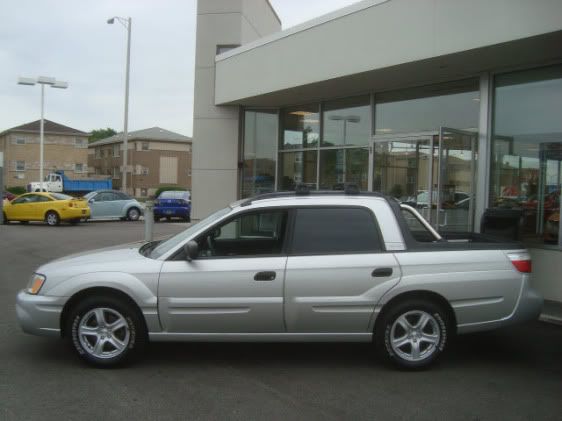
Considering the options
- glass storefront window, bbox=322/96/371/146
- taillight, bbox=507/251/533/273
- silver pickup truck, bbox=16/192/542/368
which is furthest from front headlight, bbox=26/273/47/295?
glass storefront window, bbox=322/96/371/146

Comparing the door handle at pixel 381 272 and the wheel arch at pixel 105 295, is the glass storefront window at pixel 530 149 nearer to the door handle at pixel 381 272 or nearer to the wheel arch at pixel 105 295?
the door handle at pixel 381 272

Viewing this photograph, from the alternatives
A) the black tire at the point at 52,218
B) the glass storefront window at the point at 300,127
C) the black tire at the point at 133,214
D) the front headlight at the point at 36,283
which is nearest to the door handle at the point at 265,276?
the front headlight at the point at 36,283

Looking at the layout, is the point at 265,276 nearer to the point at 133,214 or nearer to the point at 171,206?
the point at 171,206

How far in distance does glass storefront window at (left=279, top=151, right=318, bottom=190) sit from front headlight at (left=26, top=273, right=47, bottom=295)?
28.3 ft

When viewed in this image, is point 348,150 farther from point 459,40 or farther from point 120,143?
point 120,143

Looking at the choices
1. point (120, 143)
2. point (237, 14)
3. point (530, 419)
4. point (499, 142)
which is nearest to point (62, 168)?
point (120, 143)

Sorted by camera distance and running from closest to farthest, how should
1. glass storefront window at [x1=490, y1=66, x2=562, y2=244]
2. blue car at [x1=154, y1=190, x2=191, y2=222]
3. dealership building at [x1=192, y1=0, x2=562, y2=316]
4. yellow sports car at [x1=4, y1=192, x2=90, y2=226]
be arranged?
dealership building at [x1=192, y1=0, x2=562, y2=316] → glass storefront window at [x1=490, y1=66, x2=562, y2=244] → yellow sports car at [x1=4, y1=192, x2=90, y2=226] → blue car at [x1=154, y1=190, x2=191, y2=222]

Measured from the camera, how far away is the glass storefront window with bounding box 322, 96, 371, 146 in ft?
40.2

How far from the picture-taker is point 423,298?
535cm

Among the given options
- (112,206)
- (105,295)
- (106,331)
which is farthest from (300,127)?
(112,206)

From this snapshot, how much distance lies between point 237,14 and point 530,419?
1267 centimetres

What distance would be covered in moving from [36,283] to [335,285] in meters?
2.78

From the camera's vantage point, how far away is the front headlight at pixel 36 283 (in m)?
5.27

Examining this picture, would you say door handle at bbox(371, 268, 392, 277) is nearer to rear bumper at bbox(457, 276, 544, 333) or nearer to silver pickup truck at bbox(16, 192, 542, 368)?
silver pickup truck at bbox(16, 192, 542, 368)
